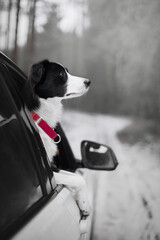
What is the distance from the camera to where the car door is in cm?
98

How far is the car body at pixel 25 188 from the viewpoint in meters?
0.98

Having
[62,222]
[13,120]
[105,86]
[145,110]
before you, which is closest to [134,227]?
[62,222]

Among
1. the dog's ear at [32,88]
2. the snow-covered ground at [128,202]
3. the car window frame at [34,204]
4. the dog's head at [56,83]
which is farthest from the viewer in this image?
the snow-covered ground at [128,202]

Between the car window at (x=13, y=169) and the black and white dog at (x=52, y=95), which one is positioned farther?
the black and white dog at (x=52, y=95)

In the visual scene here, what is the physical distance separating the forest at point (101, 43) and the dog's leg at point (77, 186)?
→ 51.8 feet

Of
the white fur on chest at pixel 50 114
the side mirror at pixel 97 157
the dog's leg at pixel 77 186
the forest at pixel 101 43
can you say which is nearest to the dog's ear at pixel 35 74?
the white fur on chest at pixel 50 114

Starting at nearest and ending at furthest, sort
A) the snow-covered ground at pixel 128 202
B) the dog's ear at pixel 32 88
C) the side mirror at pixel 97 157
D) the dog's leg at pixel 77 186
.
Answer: the dog's leg at pixel 77 186
the dog's ear at pixel 32 88
the side mirror at pixel 97 157
the snow-covered ground at pixel 128 202

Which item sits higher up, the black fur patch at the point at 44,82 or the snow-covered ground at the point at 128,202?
the black fur patch at the point at 44,82

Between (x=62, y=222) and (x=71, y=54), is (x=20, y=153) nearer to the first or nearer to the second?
(x=62, y=222)

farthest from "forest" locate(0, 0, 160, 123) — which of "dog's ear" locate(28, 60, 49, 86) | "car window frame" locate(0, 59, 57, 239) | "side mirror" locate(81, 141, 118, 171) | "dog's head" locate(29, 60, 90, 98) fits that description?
"car window frame" locate(0, 59, 57, 239)

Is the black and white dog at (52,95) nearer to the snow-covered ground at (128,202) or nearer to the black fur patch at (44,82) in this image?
the black fur patch at (44,82)

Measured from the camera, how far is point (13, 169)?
1091 mm

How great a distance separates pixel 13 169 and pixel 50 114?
3.93 ft

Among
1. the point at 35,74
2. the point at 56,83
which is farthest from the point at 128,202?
the point at 35,74
